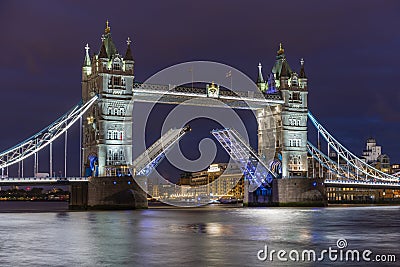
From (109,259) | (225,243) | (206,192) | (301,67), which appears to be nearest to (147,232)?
(225,243)

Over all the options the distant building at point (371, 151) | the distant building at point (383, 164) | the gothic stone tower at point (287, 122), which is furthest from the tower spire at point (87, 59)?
the distant building at point (371, 151)

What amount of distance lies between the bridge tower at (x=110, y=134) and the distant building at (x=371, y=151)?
Result: 11597cm

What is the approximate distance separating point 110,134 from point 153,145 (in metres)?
4.17

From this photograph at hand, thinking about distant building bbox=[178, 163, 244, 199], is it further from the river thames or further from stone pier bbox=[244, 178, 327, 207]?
the river thames

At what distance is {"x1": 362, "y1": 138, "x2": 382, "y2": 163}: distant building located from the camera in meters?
175

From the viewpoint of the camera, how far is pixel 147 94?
2665 inches

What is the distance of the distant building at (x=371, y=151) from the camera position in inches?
6900

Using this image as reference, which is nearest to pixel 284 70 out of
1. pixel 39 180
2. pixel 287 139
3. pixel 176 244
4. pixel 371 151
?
pixel 287 139

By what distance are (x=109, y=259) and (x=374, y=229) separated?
54.6 ft

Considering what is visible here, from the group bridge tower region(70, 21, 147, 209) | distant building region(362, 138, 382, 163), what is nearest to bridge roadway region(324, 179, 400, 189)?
bridge tower region(70, 21, 147, 209)

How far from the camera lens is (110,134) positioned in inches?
2596

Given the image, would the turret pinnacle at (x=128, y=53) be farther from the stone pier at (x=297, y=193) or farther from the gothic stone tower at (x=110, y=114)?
the stone pier at (x=297, y=193)

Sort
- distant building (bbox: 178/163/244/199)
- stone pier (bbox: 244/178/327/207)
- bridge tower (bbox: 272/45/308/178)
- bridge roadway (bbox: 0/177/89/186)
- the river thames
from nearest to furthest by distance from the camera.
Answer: the river thames < bridge roadway (bbox: 0/177/89/186) < stone pier (bbox: 244/178/327/207) < bridge tower (bbox: 272/45/308/178) < distant building (bbox: 178/163/244/199)

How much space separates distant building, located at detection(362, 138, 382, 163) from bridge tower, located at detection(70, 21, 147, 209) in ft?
380
